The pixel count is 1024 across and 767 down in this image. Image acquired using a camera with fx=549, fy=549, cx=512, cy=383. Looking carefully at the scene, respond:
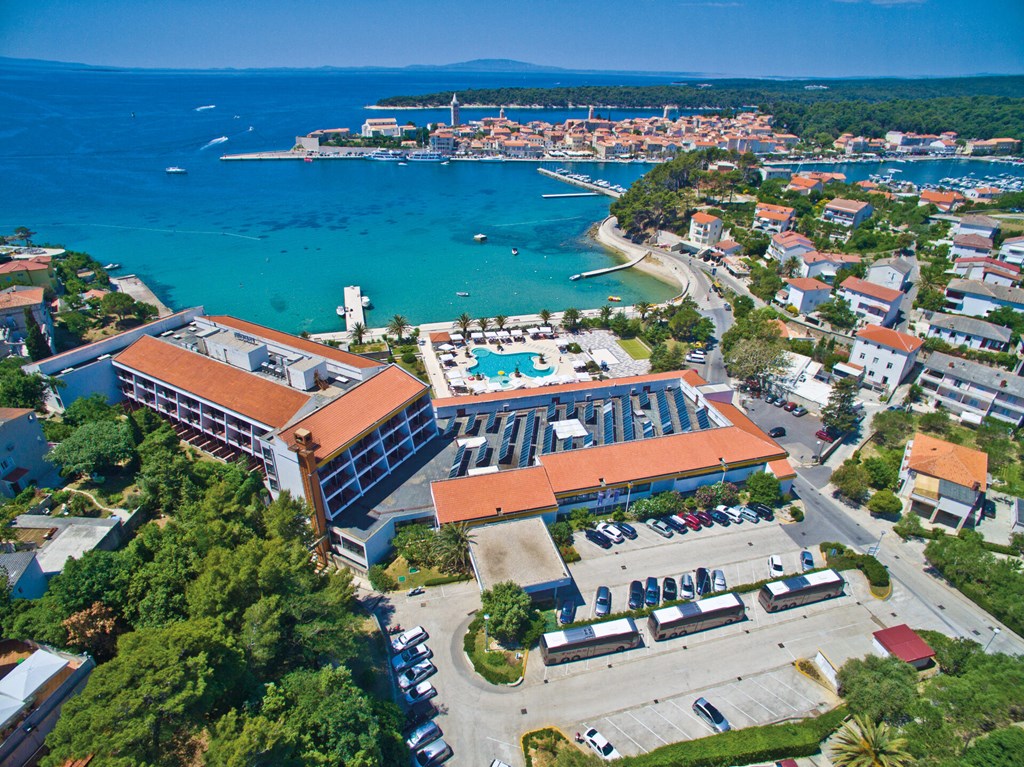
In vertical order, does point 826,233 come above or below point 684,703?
above

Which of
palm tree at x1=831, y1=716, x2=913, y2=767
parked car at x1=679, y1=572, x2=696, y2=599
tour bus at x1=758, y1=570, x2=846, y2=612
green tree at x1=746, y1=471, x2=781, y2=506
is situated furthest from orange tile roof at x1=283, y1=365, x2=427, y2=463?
palm tree at x1=831, y1=716, x2=913, y2=767

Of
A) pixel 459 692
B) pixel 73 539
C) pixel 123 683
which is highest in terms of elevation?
pixel 123 683

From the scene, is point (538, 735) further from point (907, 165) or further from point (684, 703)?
point (907, 165)

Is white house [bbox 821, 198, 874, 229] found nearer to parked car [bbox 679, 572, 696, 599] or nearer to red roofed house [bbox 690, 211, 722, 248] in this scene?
red roofed house [bbox 690, 211, 722, 248]

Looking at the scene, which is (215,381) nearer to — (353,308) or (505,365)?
(505,365)

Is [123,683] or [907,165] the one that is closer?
[123,683]

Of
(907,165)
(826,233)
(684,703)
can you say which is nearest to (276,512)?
(684,703)

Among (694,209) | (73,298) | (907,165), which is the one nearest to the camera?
(73,298)

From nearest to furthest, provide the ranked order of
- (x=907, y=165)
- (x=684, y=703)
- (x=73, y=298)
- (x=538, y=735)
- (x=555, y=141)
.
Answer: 1. (x=538, y=735)
2. (x=684, y=703)
3. (x=73, y=298)
4. (x=907, y=165)
5. (x=555, y=141)
